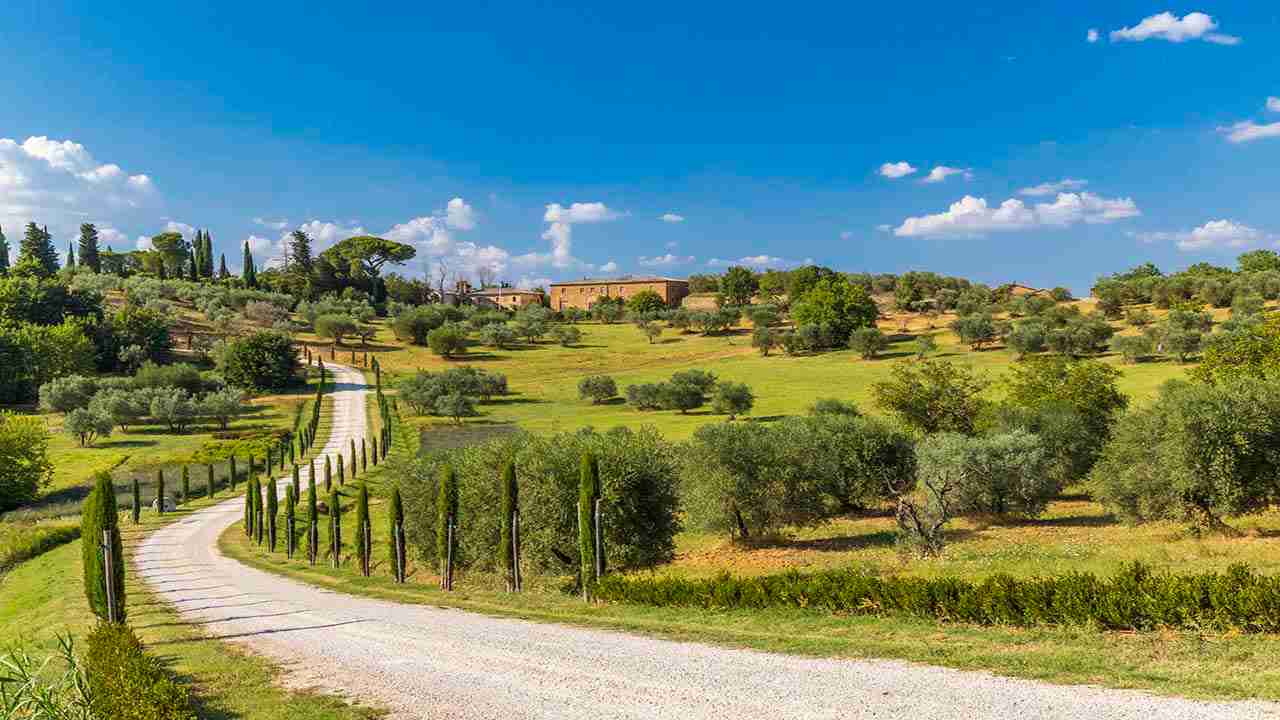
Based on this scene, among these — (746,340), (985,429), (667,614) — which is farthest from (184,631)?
(746,340)

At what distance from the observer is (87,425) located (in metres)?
69.2

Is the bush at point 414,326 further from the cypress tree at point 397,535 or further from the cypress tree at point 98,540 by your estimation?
the cypress tree at point 98,540

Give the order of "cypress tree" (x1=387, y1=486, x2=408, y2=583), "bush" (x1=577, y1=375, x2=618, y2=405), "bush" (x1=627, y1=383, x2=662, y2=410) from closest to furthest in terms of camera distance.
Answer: "cypress tree" (x1=387, y1=486, x2=408, y2=583) < "bush" (x1=627, y1=383, x2=662, y2=410) < "bush" (x1=577, y1=375, x2=618, y2=405)

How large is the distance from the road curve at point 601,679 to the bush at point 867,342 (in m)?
91.0

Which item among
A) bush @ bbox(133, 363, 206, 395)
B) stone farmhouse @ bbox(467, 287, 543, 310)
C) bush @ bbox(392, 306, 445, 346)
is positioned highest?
stone farmhouse @ bbox(467, 287, 543, 310)

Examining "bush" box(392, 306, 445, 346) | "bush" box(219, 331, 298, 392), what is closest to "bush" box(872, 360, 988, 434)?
"bush" box(219, 331, 298, 392)

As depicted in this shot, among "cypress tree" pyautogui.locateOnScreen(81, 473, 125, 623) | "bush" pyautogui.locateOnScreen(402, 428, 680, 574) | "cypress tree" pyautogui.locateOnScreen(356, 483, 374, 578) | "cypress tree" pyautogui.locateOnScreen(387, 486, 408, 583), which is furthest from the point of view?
"cypress tree" pyautogui.locateOnScreen(356, 483, 374, 578)

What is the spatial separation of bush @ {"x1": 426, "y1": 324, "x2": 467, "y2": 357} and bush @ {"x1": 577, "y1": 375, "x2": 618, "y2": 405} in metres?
32.7

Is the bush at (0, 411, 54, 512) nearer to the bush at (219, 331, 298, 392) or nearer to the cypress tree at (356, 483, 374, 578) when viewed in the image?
the bush at (219, 331, 298, 392)

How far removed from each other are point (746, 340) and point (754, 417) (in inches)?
2163

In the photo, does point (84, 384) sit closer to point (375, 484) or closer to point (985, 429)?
point (375, 484)

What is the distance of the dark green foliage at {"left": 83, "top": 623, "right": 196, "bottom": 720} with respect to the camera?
29.8ft

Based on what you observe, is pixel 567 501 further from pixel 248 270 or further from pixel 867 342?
pixel 248 270

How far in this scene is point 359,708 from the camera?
10.9 meters
